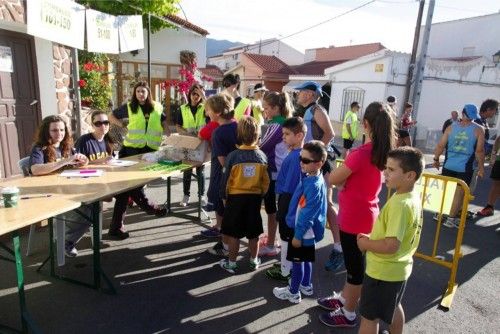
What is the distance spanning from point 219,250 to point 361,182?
2121 millimetres

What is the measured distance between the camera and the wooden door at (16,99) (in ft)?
18.9

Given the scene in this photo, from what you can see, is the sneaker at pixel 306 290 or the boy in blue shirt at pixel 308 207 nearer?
the boy in blue shirt at pixel 308 207

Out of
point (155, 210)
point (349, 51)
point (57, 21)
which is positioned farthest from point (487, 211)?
point (349, 51)

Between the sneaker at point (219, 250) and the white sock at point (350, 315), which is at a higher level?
the white sock at point (350, 315)

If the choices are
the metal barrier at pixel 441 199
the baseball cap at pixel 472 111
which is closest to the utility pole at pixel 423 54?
the baseball cap at pixel 472 111

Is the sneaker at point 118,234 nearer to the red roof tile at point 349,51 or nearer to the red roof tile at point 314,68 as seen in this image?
the red roof tile at point 314,68

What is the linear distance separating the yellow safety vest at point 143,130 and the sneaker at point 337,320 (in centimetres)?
332

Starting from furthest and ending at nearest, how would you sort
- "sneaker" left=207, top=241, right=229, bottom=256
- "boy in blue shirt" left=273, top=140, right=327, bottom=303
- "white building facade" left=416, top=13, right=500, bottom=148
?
"white building facade" left=416, top=13, right=500, bottom=148 → "sneaker" left=207, top=241, right=229, bottom=256 → "boy in blue shirt" left=273, top=140, right=327, bottom=303

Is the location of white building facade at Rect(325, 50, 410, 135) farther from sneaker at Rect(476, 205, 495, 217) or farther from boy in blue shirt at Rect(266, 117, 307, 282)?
boy in blue shirt at Rect(266, 117, 307, 282)

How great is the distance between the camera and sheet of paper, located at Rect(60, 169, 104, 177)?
3524 millimetres

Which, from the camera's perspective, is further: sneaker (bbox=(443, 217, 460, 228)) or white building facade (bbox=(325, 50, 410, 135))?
white building facade (bbox=(325, 50, 410, 135))

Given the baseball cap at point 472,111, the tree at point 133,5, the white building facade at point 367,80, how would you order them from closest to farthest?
the baseball cap at point 472,111 → the tree at point 133,5 → the white building facade at point 367,80

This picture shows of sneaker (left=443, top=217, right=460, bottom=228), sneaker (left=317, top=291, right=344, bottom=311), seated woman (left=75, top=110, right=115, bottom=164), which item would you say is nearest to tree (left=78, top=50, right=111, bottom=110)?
seated woman (left=75, top=110, right=115, bottom=164)

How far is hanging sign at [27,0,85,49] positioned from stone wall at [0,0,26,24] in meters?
0.72
